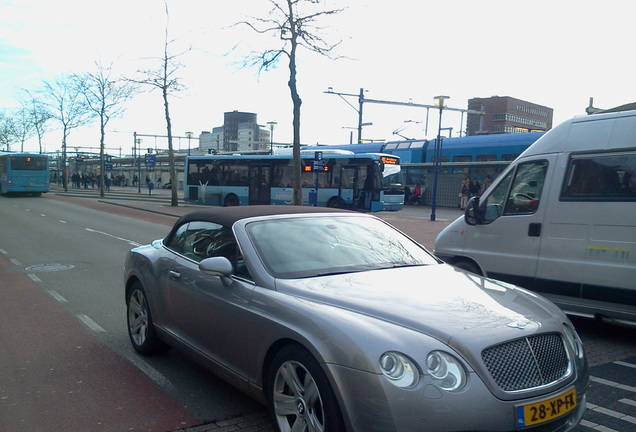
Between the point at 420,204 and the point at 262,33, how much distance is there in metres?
18.1

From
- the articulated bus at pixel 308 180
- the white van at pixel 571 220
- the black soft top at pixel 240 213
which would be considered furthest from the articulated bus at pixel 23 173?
the black soft top at pixel 240 213

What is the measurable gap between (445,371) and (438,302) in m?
0.64

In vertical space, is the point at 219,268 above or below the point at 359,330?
above

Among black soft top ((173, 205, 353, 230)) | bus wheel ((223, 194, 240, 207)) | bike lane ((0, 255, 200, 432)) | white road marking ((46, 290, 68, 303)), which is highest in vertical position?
black soft top ((173, 205, 353, 230))

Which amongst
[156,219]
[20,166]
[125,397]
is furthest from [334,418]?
[20,166]

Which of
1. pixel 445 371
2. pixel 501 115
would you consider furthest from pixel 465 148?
pixel 501 115

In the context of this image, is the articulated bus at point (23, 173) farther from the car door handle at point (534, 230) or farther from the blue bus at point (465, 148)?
the car door handle at point (534, 230)

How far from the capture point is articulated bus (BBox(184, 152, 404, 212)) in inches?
1037

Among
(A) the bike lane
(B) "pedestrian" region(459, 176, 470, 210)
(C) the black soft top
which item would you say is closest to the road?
(A) the bike lane

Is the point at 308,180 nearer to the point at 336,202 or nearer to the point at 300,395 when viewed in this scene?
the point at 336,202

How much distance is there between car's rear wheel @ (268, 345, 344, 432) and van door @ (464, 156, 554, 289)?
4355mm

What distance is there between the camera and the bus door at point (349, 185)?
26609mm

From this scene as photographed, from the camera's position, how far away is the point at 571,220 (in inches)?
253

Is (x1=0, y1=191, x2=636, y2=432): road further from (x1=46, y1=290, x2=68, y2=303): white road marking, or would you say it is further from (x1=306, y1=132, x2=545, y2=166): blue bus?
(x1=306, y1=132, x2=545, y2=166): blue bus
